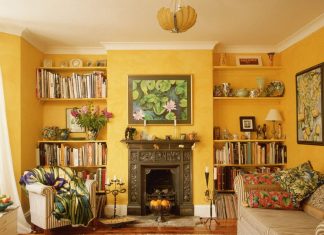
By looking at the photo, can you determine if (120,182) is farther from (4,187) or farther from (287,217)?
(287,217)

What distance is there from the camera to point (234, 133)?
5211 millimetres

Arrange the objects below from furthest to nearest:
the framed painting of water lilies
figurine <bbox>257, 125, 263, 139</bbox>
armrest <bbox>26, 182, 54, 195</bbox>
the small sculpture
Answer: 1. figurine <bbox>257, 125, 263, 139</bbox>
2. the framed painting of water lilies
3. the small sculpture
4. armrest <bbox>26, 182, 54, 195</bbox>

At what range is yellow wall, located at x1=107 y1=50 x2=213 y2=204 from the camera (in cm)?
491

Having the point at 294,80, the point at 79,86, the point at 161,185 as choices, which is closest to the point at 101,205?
the point at 161,185

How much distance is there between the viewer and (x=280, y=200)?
3336 mm

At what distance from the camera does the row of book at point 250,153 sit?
4992mm

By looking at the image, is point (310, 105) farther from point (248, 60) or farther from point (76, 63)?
point (76, 63)

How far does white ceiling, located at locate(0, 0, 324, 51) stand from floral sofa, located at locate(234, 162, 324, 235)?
70.6 inches

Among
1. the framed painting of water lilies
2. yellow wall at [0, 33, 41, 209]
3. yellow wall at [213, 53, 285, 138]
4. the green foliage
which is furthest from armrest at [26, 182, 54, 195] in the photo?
yellow wall at [213, 53, 285, 138]

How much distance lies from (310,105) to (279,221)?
6.05 ft

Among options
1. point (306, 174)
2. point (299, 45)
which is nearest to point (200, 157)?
point (306, 174)

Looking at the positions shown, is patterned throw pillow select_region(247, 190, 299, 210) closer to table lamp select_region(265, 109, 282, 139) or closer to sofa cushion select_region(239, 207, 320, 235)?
sofa cushion select_region(239, 207, 320, 235)

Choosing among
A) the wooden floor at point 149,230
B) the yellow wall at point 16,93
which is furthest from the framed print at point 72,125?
the wooden floor at point 149,230

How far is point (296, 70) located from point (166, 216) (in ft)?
9.21
